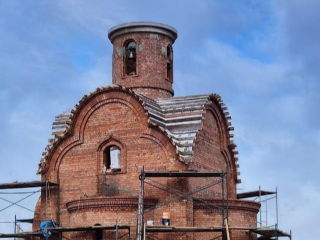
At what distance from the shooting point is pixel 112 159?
37562mm

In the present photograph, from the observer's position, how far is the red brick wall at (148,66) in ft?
134

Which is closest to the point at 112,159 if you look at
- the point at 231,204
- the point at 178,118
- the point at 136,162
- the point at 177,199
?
the point at 136,162

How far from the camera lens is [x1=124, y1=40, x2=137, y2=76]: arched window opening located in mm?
41125

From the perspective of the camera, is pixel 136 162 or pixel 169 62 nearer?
pixel 136 162

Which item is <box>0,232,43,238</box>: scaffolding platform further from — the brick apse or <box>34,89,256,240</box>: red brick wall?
<box>34,89,256,240</box>: red brick wall

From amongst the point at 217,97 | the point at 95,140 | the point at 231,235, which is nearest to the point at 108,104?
the point at 95,140

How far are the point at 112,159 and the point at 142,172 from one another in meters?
2.52

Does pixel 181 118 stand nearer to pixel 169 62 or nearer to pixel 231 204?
pixel 231 204

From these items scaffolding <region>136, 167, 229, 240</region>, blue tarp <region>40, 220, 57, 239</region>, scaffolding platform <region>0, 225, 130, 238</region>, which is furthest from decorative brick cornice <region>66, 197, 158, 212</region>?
blue tarp <region>40, 220, 57, 239</region>

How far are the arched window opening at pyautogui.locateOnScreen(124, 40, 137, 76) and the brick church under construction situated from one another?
192 cm

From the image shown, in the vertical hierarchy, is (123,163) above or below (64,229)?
above

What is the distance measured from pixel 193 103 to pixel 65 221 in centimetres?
645

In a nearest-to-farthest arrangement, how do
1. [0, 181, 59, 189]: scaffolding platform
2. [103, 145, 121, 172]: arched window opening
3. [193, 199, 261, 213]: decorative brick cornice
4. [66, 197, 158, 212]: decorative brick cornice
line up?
1. [66, 197, 158, 212]: decorative brick cornice
2. [193, 199, 261, 213]: decorative brick cornice
3. [103, 145, 121, 172]: arched window opening
4. [0, 181, 59, 189]: scaffolding platform

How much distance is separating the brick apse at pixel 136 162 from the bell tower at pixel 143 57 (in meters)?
0.77
